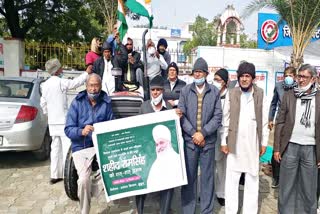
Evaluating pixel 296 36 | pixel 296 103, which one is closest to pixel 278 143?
pixel 296 103

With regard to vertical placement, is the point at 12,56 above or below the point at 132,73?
above

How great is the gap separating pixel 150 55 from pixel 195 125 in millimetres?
2338

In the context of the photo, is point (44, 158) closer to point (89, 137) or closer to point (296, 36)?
point (89, 137)

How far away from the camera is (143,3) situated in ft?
17.4

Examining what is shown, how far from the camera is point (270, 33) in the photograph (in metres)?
14.1

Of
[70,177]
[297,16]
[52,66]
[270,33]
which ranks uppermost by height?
[297,16]

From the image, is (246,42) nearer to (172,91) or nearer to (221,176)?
(172,91)

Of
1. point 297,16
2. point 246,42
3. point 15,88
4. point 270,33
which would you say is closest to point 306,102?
point 15,88

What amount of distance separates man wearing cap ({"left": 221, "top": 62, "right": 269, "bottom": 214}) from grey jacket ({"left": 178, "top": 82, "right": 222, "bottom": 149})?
19 cm

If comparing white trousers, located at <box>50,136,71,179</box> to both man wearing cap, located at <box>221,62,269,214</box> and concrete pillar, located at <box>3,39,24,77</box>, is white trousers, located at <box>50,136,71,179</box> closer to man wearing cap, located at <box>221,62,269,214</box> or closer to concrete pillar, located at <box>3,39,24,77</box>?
man wearing cap, located at <box>221,62,269,214</box>

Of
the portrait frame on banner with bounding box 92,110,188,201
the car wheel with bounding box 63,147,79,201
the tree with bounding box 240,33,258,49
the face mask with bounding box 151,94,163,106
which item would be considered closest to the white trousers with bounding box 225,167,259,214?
the portrait frame on banner with bounding box 92,110,188,201

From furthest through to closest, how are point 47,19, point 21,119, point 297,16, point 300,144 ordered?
point 47,19
point 297,16
point 21,119
point 300,144

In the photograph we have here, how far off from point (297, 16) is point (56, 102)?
9.02m

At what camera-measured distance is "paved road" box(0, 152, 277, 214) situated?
4348mm
